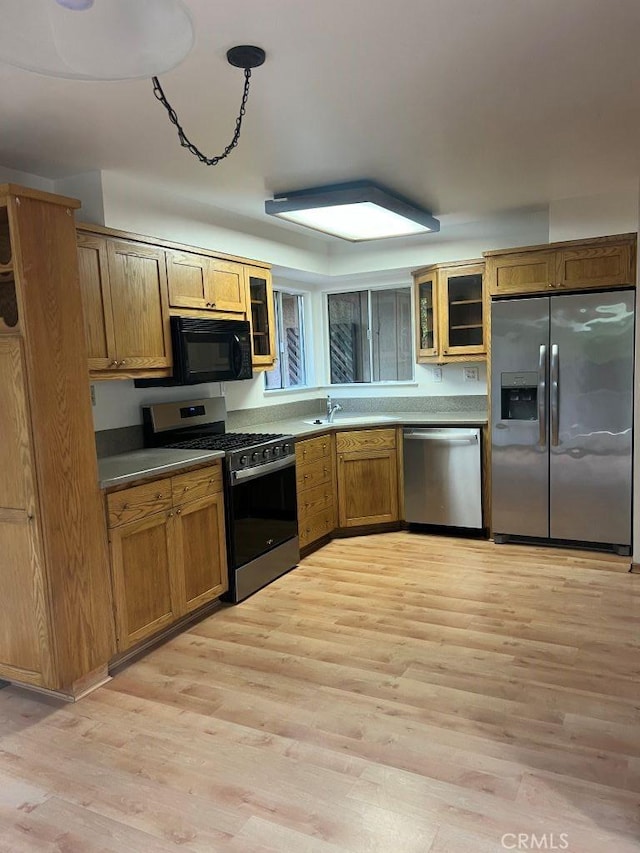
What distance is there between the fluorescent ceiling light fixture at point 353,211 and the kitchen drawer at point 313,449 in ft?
4.77

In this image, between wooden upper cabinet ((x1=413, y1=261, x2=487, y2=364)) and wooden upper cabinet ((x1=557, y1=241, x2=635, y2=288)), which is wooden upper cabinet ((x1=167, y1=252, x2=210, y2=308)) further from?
wooden upper cabinet ((x1=557, y1=241, x2=635, y2=288))

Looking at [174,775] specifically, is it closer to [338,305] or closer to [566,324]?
[566,324]

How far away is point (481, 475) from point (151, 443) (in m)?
2.41

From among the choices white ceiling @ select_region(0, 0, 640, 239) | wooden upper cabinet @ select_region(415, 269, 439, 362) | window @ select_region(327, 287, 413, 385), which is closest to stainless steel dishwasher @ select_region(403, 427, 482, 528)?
wooden upper cabinet @ select_region(415, 269, 439, 362)

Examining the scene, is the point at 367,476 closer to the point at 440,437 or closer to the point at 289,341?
the point at 440,437

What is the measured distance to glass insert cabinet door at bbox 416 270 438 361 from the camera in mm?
4988

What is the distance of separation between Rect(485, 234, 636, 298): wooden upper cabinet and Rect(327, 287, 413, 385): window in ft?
4.23

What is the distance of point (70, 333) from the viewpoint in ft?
8.61

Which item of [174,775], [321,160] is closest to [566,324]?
[321,160]

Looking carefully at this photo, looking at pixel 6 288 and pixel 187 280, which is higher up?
pixel 187 280

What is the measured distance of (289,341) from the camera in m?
5.69

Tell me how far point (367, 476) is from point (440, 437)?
2.13 feet

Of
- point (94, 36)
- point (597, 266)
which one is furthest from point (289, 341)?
point (94, 36)

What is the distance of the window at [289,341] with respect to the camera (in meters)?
5.48
